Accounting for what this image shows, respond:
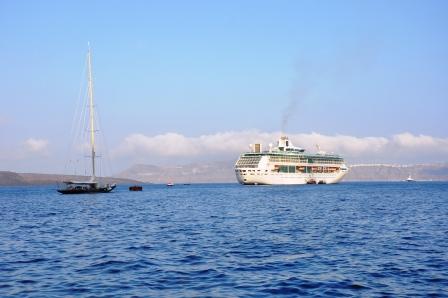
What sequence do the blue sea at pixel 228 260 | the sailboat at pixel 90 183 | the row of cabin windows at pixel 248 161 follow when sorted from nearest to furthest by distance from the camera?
the blue sea at pixel 228 260 < the sailboat at pixel 90 183 < the row of cabin windows at pixel 248 161

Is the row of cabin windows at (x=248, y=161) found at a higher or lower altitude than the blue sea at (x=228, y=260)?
higher

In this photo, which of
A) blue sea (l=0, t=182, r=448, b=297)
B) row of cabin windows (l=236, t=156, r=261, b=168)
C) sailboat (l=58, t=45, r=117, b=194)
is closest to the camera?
blue sea (l=0, t=182, r=448, b=297)

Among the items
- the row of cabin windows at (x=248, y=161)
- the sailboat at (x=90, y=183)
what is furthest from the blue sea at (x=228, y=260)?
the row of cabin windows at (x=248, y=161)

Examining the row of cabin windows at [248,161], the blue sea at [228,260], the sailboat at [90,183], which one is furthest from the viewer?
the row of cabin windows at [248,161]

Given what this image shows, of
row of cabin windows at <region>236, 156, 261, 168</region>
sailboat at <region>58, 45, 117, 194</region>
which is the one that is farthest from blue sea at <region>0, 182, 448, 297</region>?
row of cabin windows at <region>236, 156, 261, 168</region>

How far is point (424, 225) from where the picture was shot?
45906 millimetres

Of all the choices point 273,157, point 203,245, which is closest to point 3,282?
point 203,245

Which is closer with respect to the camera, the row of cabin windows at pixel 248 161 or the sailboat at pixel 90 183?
the sailboat at pixel 90 183

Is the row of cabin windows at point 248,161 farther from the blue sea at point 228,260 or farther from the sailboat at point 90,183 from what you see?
the blue sea at point 228,260

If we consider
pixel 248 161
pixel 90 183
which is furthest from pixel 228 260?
pixel 248 161

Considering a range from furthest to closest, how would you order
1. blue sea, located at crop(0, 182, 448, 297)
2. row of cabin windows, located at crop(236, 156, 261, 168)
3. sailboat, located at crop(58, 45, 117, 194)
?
row of cabin windows, located at crop(236, 156, 261, 168), sailboat, located at crop(58, 45, 117, 194), blue sea, located at crop(0, 182, 448, 297)

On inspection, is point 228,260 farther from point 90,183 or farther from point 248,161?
point 248,161

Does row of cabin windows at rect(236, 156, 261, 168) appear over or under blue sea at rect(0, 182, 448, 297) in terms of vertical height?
over

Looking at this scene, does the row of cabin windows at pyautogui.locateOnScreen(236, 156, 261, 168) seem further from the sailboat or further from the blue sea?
the blue sea
